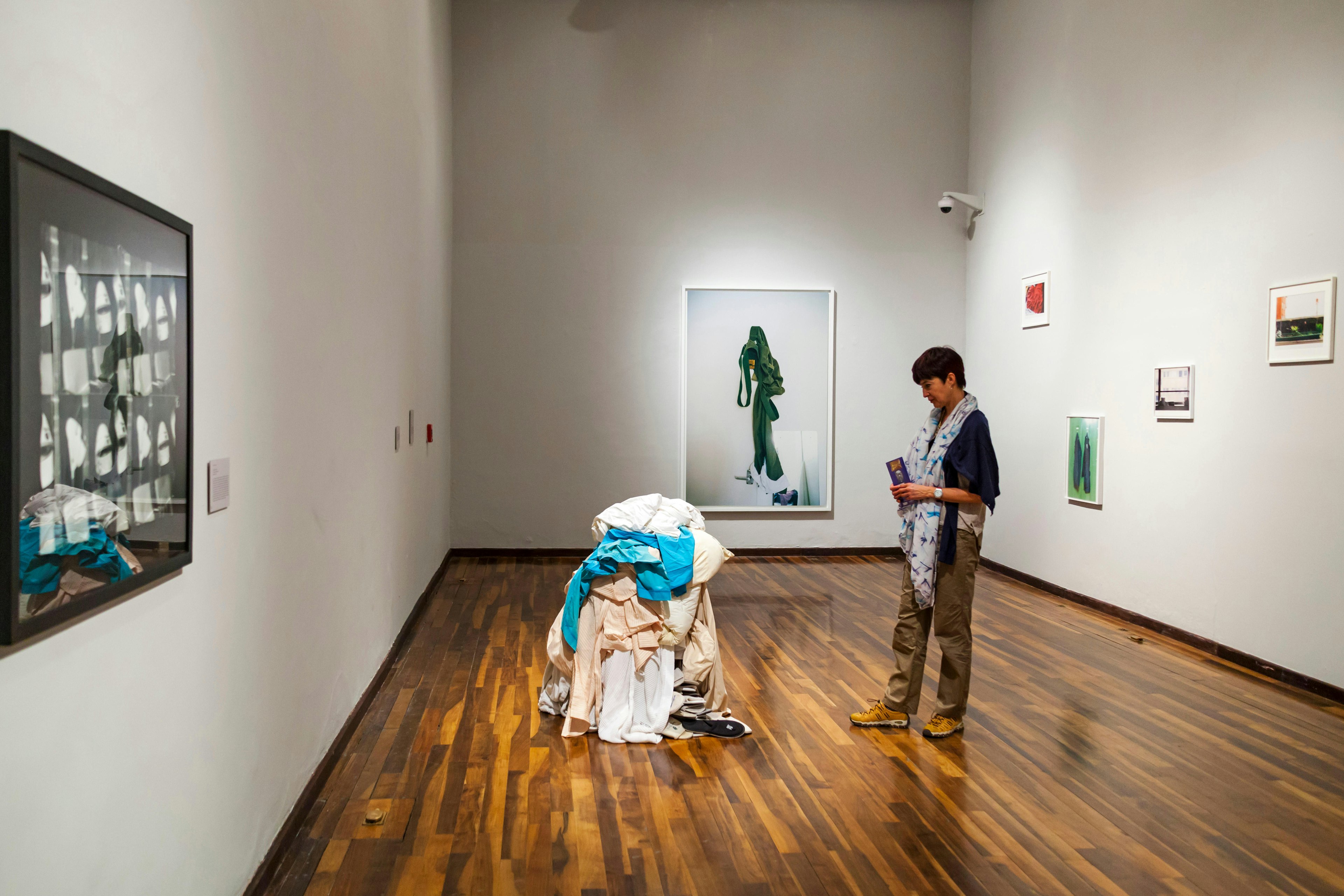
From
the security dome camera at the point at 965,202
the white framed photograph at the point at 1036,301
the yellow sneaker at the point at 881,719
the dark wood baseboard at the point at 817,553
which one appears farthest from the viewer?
the dark wood baseboard at the point at 817,553

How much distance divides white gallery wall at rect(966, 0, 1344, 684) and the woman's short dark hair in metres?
2.13

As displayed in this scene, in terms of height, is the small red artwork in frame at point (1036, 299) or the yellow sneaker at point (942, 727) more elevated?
the small red artwork in frame at point (1036, 299)

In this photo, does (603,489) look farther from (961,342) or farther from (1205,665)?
(1205,665)

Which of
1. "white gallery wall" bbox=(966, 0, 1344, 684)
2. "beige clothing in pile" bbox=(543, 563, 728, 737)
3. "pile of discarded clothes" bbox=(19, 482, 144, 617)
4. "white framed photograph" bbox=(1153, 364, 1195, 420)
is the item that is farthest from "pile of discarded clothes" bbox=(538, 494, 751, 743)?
"white framed photograph" bbox=(1153, 364, 1195, 420)

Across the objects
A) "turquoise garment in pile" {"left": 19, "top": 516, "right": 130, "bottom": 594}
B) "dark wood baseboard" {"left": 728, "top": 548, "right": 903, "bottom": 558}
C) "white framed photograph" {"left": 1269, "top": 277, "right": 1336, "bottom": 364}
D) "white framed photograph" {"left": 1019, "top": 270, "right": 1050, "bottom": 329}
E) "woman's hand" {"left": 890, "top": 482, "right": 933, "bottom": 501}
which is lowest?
"dark wood baseboard" {"left": 728, "top": 548, "right": 903, "bottom": 558}

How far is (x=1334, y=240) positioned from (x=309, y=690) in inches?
196

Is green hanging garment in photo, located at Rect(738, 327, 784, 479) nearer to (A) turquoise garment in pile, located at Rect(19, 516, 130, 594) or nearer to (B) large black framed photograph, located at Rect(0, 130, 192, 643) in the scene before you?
(B) large black framed photograph, located at Rect(0, 130, 192, 643)

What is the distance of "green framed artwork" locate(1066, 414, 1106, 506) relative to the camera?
627cm

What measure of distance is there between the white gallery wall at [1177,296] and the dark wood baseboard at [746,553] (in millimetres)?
1205

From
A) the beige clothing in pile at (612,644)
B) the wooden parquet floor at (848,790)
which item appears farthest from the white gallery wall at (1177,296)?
the beige clothing in pile at (612,644)

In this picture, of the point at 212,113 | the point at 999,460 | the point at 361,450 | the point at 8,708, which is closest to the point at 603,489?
the point at 999,460

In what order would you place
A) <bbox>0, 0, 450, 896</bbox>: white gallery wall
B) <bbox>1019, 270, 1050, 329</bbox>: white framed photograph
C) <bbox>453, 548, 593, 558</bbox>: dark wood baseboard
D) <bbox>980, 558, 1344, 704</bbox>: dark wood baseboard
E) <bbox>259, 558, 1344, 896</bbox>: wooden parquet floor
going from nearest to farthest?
1. <bbox>0, 0, 450, 896</bbox>: white gallery wall
2. <bbox>259, 558, 1344, 896</bbox>: wooden parquet floor
3. <bbox>980, 558, 1344, 704</bbox>: dark wood baseboard
4. <bbox>1019, 270, 1050, 329</bbox>: white framed photograph
5. <bbox>453, 548, 593, 558</bbox>: dark wood baseboard

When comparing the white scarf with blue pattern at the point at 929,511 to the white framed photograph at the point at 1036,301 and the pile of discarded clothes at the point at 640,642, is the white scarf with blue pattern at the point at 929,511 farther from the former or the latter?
the white framed photograph at the point at 1036,301

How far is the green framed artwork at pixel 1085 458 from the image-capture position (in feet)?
20.6
